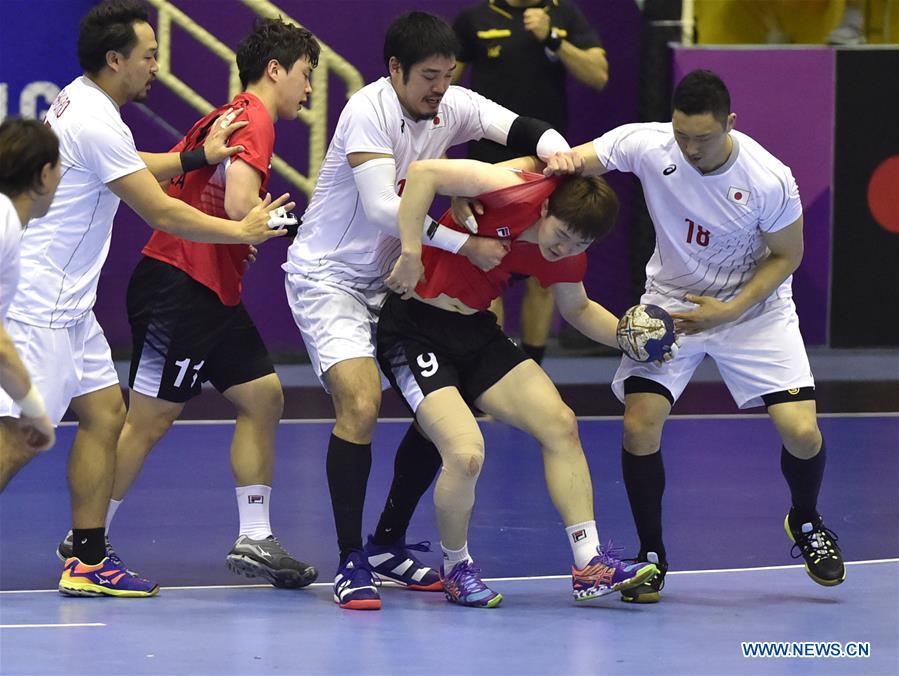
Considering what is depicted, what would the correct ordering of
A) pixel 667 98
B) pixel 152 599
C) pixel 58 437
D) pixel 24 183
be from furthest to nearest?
pixel 667 98 → pixel 58 437 → pixel 152 599 → pixel 24 183

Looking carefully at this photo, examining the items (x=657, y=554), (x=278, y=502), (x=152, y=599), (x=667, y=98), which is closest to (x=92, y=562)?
(x=152, y=599)

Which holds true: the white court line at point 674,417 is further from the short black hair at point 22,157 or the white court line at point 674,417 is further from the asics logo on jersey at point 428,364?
the short black hair at point 22,157

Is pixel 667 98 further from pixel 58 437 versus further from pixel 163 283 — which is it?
pixel 163 283

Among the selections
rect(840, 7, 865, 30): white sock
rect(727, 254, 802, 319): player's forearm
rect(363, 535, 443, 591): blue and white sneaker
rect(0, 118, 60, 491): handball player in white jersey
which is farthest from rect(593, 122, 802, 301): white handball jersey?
rect(840, 7, 865, 30): white sock

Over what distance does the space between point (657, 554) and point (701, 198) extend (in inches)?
49.9

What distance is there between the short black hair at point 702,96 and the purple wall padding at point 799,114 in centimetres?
544

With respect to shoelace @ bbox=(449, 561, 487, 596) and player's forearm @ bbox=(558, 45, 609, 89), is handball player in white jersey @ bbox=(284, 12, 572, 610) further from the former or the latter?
player's forearm @ bbox=(558, 45, 609, 89)

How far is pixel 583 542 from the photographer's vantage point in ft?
18.7

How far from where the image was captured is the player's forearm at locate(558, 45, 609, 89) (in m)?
9.59

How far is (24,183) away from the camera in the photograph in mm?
4770

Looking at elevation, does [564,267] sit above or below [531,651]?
above

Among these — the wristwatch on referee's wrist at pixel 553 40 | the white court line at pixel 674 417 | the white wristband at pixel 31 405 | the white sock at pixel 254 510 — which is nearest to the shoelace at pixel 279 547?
the white sock at pixel 254 510

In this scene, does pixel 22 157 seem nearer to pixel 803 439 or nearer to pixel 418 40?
pixel 418 40

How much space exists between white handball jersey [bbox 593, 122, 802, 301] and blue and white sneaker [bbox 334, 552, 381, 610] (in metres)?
1.56
